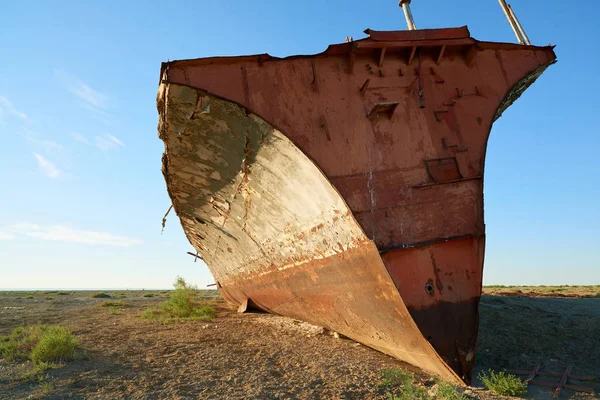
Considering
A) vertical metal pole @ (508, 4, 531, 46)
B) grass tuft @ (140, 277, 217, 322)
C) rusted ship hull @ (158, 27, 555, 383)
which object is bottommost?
grass tuft @ (140, 277, 217, 322)

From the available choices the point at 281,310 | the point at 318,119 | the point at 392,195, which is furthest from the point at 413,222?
the point at 281,310

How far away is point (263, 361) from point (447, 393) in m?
2.14

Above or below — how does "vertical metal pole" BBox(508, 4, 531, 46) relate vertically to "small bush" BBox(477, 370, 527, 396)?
above

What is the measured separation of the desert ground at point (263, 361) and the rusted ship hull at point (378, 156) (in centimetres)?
56

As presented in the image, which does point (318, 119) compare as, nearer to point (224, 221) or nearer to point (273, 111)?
point (273, 111)

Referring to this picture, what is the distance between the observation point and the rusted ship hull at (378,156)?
361 centimetres

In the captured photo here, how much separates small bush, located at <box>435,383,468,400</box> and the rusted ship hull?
178 millimetres

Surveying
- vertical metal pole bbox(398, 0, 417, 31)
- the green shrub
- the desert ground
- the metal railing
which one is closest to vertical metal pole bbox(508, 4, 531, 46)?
the metal railing

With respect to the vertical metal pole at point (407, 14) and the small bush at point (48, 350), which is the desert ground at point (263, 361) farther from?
the vertical metal pole at point (407, 14)

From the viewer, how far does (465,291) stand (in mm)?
3654

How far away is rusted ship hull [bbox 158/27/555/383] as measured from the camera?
361 cm

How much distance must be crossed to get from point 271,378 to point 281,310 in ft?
8.41

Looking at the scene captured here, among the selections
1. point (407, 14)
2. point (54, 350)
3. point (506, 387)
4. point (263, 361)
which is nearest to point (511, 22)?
point (407, 14)

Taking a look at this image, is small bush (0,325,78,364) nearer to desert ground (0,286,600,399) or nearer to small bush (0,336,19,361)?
small bush (0,336,19,361)
